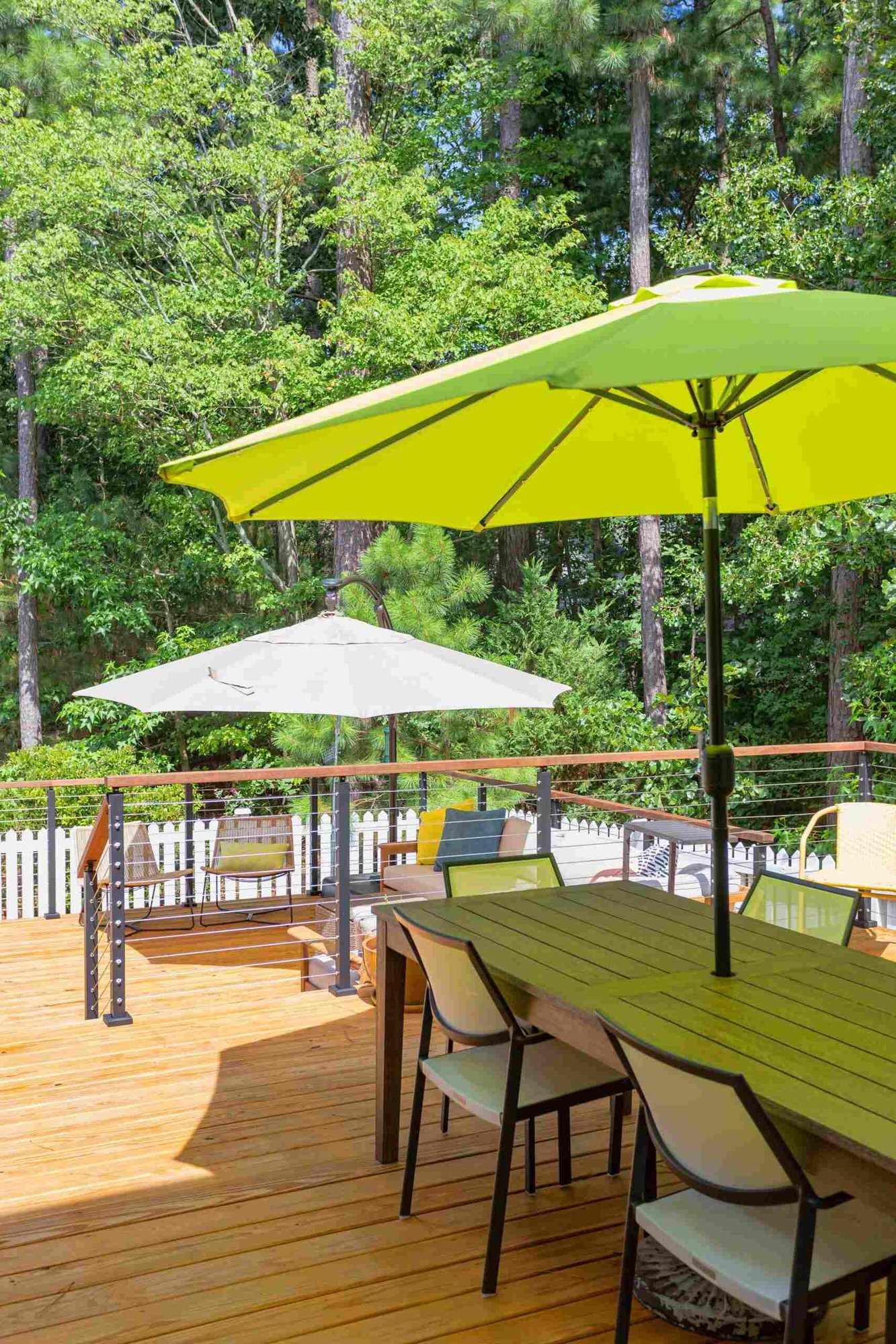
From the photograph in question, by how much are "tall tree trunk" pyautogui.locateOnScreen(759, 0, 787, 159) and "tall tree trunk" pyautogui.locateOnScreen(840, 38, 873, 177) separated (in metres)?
2.85

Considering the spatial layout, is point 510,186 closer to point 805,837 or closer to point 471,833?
point 471,833

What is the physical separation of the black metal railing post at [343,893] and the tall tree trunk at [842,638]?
8.48 m

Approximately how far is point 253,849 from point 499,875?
380 centimetres

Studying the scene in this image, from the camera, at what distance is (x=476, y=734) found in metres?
13.2

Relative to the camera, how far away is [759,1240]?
2.24 meters

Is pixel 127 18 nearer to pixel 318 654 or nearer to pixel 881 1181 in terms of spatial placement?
pixel 318 654

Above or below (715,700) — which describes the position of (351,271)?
above

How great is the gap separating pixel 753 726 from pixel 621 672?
1870 millimetres

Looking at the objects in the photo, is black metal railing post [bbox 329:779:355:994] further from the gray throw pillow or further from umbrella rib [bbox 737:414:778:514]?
umbrella rib [bbox 737:414:778:514]

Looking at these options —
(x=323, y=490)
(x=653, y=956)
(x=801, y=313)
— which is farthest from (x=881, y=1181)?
(x=323, y=490)

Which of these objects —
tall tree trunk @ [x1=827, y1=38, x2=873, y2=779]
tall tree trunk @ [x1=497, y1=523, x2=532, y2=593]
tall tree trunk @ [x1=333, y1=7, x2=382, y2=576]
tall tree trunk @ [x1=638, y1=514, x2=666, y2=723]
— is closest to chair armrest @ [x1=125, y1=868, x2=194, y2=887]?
tall tree trunk @ [x1=333, y1=7, x2=382, y2=576]

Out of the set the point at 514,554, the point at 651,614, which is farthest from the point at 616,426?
the point at 514,554

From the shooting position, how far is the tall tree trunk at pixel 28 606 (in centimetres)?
1644

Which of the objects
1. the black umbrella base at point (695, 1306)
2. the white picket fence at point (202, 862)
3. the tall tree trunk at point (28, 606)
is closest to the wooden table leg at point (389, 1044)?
the black umbrella base at point (695, 1306)
